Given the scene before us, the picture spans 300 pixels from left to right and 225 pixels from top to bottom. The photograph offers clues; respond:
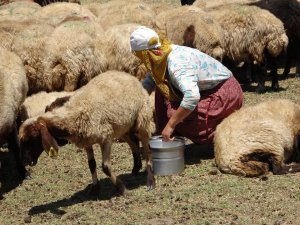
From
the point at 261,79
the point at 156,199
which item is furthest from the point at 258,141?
the point at 261,79

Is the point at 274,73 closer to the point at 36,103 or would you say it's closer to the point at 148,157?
the point at 36,103

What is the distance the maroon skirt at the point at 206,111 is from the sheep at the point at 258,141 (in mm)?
212

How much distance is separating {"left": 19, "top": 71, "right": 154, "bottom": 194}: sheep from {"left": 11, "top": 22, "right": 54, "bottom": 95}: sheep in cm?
295

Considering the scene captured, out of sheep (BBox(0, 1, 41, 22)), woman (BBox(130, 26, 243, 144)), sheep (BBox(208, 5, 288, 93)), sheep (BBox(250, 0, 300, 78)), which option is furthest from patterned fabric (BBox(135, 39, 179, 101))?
sheep (BBox(250, 0, 300, 78))

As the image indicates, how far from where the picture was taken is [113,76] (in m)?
6.22

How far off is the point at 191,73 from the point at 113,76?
801 millimetres

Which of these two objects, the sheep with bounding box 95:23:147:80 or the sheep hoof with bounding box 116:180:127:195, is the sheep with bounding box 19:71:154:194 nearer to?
the sheep hoof with bounding box 116:180:127:195

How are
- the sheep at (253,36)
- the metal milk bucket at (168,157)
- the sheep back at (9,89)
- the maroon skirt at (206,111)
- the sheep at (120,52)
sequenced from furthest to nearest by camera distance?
the sheep at (253,36) → the sheep at (120,52) → the maroon skirt at (206,111) → the sheep back at (9,89) → the metal milk bucket at (168,157)

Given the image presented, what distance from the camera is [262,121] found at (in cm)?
652

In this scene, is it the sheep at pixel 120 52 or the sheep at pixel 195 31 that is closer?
the sheep at pixel 120 52

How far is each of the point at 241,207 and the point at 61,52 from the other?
14.4 ft

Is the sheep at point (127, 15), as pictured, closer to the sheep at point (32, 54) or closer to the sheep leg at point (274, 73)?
the sheep at point (32, 54)

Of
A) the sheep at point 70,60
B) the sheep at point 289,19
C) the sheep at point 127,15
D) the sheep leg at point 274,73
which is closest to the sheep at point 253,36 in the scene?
the sheep leg at point 274,73

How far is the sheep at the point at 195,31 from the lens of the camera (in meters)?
10.1
